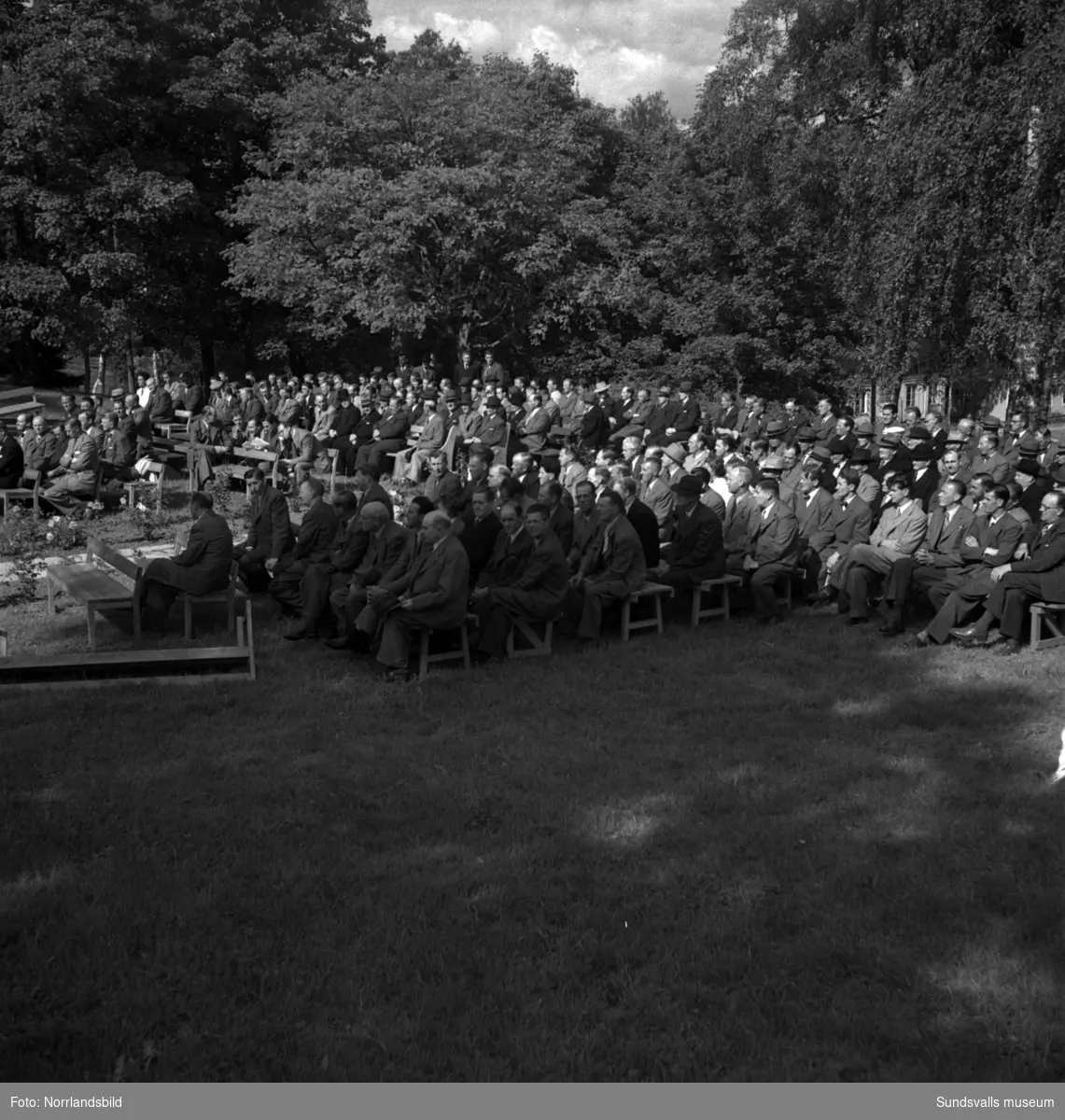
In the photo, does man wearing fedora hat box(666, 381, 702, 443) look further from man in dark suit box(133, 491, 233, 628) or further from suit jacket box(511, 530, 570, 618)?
man in dark suit box(133, 491, 233, 628)

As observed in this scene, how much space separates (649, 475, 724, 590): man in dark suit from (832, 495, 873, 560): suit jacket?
4.56 feet

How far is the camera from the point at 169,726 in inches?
348

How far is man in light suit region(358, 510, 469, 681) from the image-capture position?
10164 millimetres

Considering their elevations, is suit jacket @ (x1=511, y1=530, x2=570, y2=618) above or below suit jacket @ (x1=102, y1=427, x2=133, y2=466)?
below

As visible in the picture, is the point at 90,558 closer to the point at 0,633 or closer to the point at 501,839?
the point at 0,633

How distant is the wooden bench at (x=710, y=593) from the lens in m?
12.1

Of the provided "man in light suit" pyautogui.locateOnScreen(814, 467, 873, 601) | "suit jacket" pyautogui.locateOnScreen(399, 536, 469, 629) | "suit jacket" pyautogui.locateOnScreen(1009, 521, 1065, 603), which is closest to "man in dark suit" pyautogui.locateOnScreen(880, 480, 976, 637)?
"man in light suit" pyautogui.locateOnScreen(814, 467, 873, 601)

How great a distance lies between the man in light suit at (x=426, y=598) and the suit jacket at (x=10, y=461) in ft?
32.2

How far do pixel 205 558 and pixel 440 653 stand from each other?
96.7 inches

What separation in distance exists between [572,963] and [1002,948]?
189cm

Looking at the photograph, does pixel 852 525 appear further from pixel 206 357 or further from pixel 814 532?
pixel 206 357

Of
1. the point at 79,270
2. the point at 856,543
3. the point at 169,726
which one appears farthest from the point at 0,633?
the point at 79,270

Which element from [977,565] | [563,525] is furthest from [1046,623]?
[563,525]

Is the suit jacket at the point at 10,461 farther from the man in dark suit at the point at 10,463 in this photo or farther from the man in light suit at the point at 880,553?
the man in light suit at the point at 880,553
